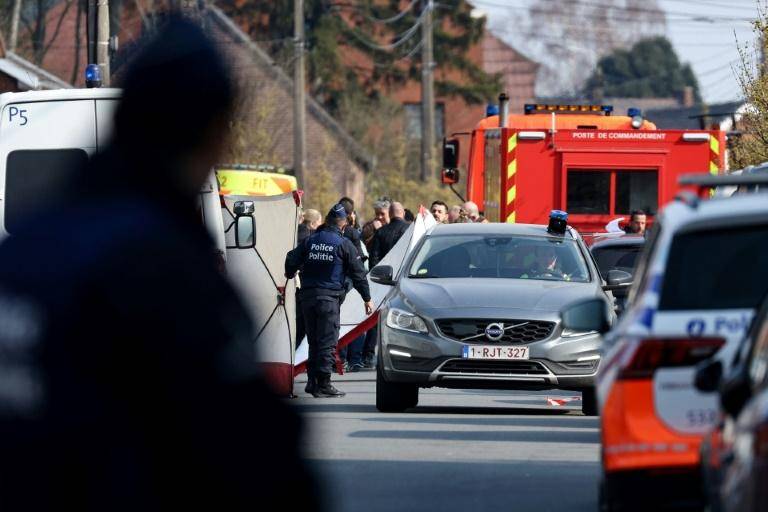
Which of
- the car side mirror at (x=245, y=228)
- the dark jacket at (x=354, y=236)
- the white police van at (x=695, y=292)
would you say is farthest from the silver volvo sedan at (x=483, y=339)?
the white police van at (x=695, y=292)

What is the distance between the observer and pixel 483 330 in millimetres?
14242

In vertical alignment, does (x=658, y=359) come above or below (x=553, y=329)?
above

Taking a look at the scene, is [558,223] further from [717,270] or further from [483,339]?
[717,270]

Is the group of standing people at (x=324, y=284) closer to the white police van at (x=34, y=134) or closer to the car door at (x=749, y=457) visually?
the white police van at (x=34, y=134)

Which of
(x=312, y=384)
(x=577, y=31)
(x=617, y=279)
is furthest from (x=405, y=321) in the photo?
(x=577, y=31)

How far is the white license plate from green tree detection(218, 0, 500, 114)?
51.5 metres

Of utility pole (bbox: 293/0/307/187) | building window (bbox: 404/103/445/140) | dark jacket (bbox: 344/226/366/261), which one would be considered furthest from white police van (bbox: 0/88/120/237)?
building window (bbox: 404/103/445/140)

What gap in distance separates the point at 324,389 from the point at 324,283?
3.32 ft

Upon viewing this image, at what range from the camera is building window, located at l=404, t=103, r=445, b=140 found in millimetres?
76312

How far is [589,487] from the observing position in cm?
1023

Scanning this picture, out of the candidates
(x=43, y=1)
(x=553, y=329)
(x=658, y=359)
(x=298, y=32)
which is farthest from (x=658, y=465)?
(x=43, y=1)

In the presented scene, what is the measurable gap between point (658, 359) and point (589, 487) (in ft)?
12.1

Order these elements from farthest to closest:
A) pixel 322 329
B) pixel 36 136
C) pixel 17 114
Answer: pixel 322 329
pixel 17 114
pixel 36 136

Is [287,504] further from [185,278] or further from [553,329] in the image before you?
[553,329]
